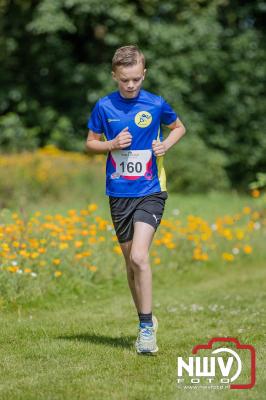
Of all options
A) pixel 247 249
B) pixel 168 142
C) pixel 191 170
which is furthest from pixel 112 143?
pixel 191 170

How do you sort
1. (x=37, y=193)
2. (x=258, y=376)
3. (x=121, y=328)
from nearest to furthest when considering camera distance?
(x=258, y=376) → (x=121, y=328) → (x=37, y=193)

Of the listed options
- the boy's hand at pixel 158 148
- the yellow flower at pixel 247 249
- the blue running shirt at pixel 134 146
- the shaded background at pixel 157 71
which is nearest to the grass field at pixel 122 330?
the yellow flower at pixel 247 249

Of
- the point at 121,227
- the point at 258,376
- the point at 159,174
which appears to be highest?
the point at 159,174

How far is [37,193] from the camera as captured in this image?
13.1 meters

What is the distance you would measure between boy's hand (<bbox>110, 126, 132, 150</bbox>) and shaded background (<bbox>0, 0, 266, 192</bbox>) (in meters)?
11.1

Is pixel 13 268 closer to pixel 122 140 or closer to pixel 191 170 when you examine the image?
pixel 122 140

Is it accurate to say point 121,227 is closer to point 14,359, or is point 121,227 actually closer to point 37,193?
point 14,359

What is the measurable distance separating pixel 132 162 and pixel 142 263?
2.13ft

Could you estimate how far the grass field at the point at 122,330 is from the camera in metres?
4.24

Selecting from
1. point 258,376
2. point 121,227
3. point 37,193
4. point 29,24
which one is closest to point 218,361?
point 258,376

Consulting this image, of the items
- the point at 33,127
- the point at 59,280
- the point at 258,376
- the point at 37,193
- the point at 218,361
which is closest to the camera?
the point at 258,376

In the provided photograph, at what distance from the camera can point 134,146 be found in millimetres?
5086

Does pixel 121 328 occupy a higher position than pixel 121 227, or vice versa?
pixel 121 227

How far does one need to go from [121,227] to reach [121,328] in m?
1.24
